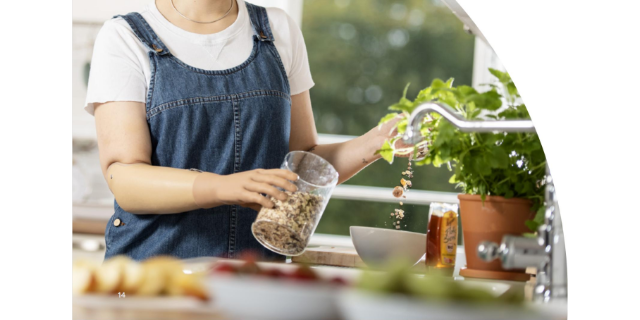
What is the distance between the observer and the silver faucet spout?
49 centimetres

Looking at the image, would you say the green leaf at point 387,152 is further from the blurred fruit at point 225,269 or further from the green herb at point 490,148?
the blurred fruit at point 225,269

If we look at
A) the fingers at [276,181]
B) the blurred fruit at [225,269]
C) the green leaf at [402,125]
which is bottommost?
the blurred fruit at [225,269]

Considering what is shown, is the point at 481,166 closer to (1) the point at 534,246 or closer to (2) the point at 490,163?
(2) the point at 490,163

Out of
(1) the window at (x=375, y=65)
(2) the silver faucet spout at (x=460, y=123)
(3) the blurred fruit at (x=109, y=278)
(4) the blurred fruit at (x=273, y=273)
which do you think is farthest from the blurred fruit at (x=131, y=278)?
(1) the window at (x=375, y=65)

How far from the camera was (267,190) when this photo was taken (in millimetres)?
620

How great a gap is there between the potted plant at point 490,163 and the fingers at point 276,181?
143 mm

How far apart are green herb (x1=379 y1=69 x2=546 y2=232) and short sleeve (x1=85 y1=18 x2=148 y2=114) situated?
416 mm

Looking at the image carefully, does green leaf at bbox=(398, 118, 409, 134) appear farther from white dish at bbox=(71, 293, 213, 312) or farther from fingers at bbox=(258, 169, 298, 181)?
white dish at bbox=(71, 293, 213, 312)

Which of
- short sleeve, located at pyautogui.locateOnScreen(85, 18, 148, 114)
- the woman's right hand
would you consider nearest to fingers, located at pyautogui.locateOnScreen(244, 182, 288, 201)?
the woman's right hand

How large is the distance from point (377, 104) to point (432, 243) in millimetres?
6177

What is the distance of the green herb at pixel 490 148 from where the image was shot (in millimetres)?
658

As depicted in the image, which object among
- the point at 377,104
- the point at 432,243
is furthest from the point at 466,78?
the point at 432,243
